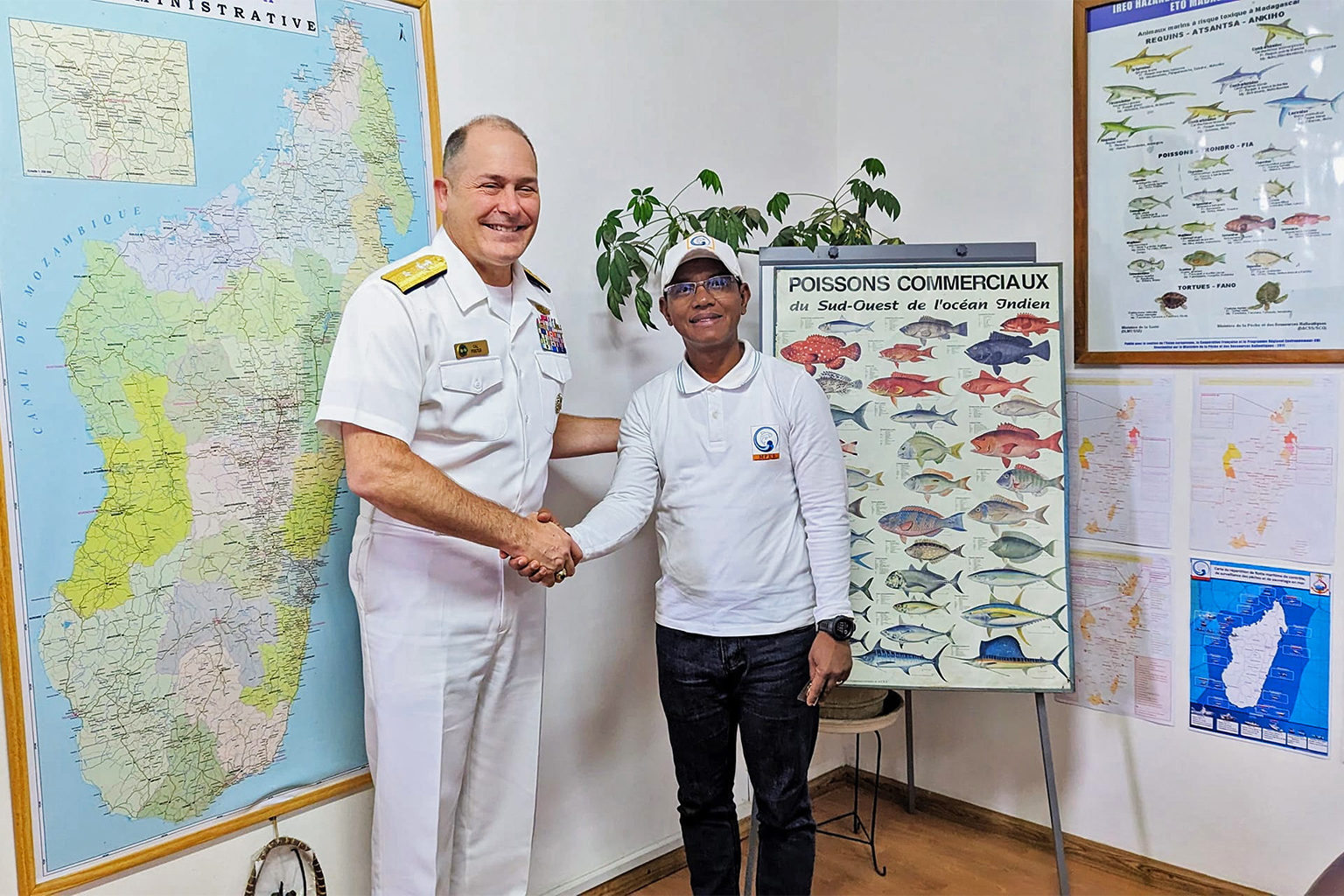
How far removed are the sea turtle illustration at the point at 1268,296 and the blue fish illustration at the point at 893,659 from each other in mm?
1162

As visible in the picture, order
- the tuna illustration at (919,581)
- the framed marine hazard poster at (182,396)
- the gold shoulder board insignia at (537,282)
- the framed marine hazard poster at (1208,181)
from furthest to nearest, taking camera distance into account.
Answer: the tuna illustration at (919,581) → the framed marine hazard poster at (1208,181) → the gold shoulder board insignia at (537,282) → the framed marine hazard poster at (182,396)

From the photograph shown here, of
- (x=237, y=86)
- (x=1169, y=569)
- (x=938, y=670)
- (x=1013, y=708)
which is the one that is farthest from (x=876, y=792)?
(x=237, y=86)

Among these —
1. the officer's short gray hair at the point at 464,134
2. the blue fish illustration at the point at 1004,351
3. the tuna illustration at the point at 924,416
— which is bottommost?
the tuna illustration at the point at 924,416

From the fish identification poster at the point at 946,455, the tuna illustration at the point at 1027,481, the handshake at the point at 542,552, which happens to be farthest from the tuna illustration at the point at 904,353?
the handshake at the point at 542,552

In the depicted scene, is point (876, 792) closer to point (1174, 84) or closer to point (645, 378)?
point (645, 378)

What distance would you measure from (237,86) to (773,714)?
167 centimetres

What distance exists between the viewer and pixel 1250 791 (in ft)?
8.13

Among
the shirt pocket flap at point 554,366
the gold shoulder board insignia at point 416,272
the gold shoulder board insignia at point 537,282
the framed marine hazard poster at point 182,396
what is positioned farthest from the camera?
the gold shoulder board insignia at point 537,282

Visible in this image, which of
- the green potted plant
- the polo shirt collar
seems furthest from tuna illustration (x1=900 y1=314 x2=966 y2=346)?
the polo shirt collar

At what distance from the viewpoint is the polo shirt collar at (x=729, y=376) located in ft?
6.99

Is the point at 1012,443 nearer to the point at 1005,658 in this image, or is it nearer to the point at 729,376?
the point at 1005,658

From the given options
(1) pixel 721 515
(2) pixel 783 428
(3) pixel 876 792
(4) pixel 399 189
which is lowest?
(3) pixel 876 792

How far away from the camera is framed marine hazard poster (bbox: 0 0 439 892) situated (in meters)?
1.67

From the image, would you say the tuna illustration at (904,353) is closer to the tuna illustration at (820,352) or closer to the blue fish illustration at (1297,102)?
the tuna illustration at (820,352)
